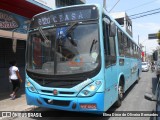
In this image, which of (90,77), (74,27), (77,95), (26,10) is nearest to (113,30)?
(74,27)

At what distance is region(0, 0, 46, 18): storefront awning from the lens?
10.1 meters

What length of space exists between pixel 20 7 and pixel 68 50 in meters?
6.21

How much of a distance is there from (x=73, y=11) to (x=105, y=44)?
4.02ft

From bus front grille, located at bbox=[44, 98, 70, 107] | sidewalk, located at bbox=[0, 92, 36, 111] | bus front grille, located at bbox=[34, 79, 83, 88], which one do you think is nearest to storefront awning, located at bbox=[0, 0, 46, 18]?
sidewalk, located at bbox=[0, 92, 36, 111]

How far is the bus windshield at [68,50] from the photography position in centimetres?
560

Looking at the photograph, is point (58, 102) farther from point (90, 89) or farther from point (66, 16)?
point (66, 16)

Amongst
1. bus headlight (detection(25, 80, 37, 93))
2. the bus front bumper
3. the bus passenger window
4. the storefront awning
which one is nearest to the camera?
the bus front bumper

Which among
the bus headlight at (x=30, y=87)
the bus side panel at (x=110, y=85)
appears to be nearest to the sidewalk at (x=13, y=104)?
the bus headlight at (x=30, y=87)

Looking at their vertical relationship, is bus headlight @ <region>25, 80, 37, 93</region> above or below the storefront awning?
below

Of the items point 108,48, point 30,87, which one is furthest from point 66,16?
point 30,87

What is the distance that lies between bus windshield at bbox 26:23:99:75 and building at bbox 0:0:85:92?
4015 millimetres

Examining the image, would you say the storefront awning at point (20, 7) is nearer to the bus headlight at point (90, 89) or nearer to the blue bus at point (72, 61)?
the blue bus at point (72, 61)

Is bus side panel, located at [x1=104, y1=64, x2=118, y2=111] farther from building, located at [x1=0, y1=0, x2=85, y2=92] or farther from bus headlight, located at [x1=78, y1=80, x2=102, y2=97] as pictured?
building, located at [x1=0, y1=0, x2=85, y2=92]

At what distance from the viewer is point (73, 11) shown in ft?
19.9
